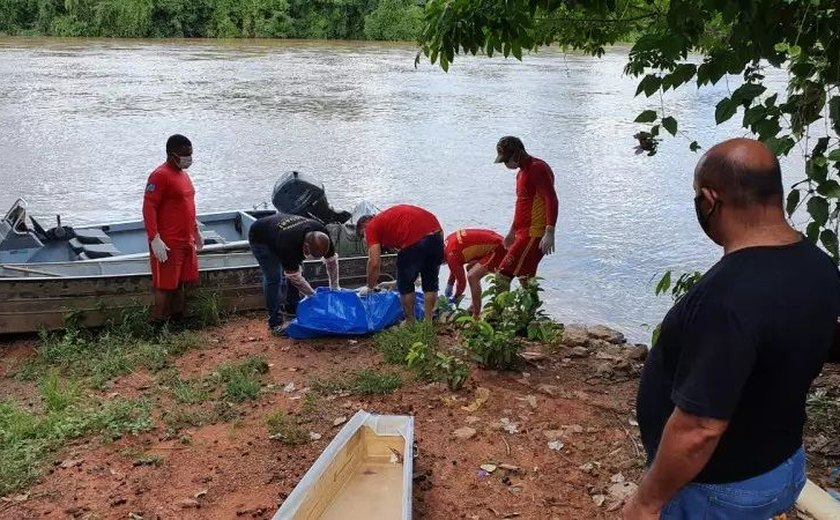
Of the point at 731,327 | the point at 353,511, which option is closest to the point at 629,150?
the point at 353,511

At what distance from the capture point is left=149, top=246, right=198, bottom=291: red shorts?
23.6 feet

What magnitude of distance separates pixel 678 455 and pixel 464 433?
10.2 ft

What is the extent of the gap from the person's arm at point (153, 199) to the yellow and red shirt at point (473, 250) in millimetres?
2734

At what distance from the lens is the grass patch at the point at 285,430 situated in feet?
16.7

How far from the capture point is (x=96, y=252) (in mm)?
8273

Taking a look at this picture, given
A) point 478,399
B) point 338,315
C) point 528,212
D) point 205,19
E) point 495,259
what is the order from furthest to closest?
1. point 205,19
2. point 495,259
3. point 338,315
4. point 528,212
5. point 478,399

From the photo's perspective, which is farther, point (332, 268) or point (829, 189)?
point (332, 268)

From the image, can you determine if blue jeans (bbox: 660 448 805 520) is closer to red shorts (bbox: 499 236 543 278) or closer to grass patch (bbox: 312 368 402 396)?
grass patch (bbox: 312 368 402 396)

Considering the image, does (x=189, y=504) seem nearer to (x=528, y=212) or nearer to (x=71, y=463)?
(x=71, y=463)

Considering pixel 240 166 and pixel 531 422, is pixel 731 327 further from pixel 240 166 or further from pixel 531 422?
pixel 240 166

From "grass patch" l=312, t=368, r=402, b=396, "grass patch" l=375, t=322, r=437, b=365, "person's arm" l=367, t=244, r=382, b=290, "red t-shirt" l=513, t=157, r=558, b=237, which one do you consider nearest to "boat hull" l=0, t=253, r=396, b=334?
"person's arm" l=367, t=244, r=382, b=290

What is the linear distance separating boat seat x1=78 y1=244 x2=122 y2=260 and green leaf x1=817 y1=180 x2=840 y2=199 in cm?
696

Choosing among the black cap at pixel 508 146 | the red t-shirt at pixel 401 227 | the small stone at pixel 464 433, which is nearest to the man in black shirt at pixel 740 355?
the small stone at pixel 464 433

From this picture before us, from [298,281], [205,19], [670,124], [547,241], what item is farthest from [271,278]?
[205,19]
